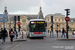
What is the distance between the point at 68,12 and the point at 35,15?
340ft

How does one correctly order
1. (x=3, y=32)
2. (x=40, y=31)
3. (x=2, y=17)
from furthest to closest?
(x=40, y=31), (x=2, y=17), (x=3, y=32)

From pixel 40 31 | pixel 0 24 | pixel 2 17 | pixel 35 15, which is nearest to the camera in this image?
pixel 2 17

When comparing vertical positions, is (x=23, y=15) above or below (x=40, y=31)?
above

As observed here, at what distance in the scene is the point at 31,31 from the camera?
32.1 metres

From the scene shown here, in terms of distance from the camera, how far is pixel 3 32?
73.3 feet

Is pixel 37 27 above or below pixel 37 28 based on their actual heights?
above

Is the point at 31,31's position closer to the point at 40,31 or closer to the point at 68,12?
the point at 40,31

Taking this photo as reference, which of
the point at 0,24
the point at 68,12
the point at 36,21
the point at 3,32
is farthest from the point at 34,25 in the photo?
the point at 0,24

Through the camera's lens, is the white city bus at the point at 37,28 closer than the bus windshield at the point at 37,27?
Yes

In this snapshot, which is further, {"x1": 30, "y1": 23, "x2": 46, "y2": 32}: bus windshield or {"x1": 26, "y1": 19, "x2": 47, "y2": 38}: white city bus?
{"x1": 30, "y1": 23, "x2": 46, "y2": 32}: bus windshield

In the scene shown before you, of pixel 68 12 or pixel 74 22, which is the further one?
pixel 74 22

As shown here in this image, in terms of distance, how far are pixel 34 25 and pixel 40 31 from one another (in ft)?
4.51

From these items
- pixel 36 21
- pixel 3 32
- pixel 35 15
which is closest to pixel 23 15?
pixel 35 15

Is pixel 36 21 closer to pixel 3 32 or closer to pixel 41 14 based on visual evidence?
pixel 3 32
